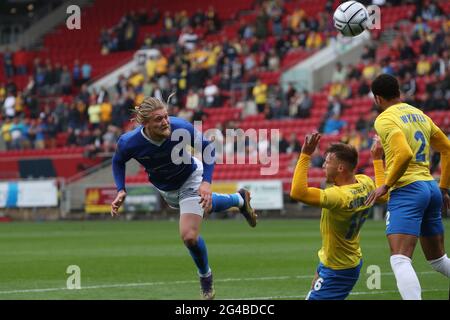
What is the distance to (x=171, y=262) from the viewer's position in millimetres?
16141

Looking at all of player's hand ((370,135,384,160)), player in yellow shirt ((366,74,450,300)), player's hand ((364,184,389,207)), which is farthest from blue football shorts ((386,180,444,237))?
player's hand ((370,135,384,160))

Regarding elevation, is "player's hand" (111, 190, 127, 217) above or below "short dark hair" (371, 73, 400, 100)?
below

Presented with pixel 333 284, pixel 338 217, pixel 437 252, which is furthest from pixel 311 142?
pixel 437 252

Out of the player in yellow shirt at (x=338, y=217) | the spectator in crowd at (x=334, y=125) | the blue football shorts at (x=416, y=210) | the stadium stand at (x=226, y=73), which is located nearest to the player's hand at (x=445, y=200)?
the blue football shorts at (x=416, y=210)

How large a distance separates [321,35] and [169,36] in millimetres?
8344

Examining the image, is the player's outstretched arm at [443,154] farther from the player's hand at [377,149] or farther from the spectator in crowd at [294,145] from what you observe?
the spectator in crowd at [294,145]

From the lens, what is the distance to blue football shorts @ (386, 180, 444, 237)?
902cm

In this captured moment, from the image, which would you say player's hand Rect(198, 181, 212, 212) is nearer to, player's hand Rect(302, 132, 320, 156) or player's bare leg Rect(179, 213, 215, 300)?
player's bare leg Rect(179, 213, 215, 300)

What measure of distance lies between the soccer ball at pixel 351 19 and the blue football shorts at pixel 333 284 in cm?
724

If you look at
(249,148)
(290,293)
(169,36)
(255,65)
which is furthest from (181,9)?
(290,293)

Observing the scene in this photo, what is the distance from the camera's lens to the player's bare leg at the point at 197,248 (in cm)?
1083

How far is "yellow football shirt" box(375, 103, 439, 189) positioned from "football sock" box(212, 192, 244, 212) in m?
2.70

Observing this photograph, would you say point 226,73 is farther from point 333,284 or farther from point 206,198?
point 333,284

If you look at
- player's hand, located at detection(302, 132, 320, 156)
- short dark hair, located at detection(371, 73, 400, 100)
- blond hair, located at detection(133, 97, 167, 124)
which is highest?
short dark hair, located at detection(371, 73, 400, 100)
